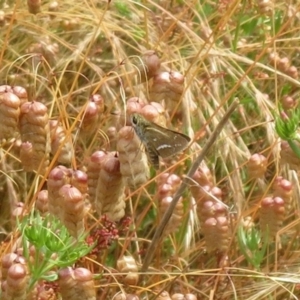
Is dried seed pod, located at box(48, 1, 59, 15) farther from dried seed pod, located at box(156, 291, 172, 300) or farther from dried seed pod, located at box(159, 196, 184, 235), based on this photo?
dried seed pod, located at box(156, 291, 172, 300)

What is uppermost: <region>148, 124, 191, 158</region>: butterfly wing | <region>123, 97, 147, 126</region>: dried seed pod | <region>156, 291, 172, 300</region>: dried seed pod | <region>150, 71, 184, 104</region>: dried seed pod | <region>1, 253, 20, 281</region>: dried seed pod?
<region>123, 97, 147, 126</region>: dried seed pod

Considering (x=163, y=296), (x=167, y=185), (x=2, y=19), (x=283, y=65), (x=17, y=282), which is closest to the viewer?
(x=17, y=282)

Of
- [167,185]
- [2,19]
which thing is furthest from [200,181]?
[2,19]

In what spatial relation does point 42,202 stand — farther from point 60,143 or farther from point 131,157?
point 131,157

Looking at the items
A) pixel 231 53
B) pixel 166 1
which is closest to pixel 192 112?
pixel 231 53

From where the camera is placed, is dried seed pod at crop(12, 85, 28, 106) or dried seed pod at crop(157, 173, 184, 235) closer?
dried seed pod at crop(12, 85, 28, 106)

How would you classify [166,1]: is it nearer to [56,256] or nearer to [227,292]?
[227,292]

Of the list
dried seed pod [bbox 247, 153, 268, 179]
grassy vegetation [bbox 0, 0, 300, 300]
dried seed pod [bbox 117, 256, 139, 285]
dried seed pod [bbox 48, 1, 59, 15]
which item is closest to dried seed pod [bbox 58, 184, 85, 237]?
grassy vegetation [bbox 0, 0, 300, 300]

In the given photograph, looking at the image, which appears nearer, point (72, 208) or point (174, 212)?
point (72, 208)
